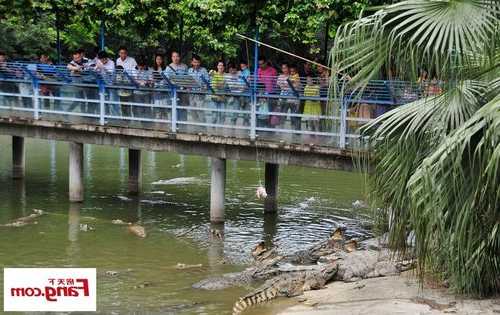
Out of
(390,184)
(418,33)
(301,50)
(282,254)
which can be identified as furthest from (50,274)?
(301,50)

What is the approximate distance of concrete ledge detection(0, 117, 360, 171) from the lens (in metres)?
14.5

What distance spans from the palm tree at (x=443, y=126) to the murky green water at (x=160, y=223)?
9.93 ft

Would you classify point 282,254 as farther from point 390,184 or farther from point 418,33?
point 418,33

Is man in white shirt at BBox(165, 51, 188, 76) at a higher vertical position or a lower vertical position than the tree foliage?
lower

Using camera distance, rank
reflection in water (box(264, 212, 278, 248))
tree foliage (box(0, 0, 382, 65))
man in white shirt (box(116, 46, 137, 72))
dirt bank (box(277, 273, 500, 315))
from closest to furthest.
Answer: dirt bank (box(277, 273, 500, 315)) < reflection in water (box(264, 212, 278, 248)) < tree foliage (box(0, 0, 382, 65)) < man in white shirt (box(116, 46, 137, 72))

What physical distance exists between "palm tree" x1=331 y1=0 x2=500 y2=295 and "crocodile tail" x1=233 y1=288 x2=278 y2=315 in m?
2.69

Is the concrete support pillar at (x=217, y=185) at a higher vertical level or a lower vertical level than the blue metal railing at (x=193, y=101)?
lower

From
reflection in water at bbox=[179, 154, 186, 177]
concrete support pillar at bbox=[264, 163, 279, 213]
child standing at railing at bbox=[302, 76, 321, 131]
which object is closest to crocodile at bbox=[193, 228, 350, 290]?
child standing at railing at bbox=[302, 76, 321, 131]

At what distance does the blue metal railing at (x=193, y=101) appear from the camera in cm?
1423

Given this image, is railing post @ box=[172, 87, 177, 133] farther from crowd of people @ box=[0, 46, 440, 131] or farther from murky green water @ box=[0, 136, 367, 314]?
murky green water @ box=[0, 136, 367, 314]

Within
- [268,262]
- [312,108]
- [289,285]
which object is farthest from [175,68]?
[289,285]

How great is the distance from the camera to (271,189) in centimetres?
1781

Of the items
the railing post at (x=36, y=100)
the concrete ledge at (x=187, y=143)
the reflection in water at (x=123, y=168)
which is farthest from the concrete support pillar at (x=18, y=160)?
the railing post at (x=36, y=100)

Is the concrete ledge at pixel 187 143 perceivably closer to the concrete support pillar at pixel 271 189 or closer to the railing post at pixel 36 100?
the railing post at pixel 36 100
